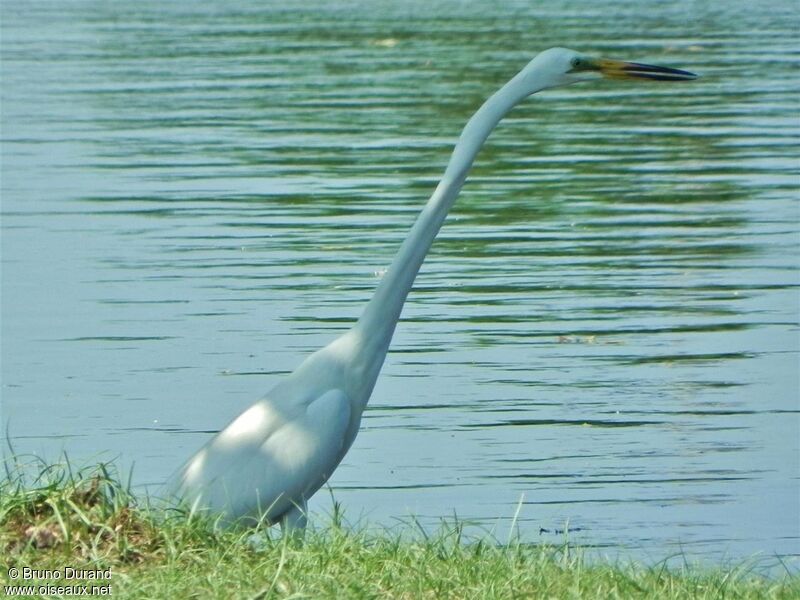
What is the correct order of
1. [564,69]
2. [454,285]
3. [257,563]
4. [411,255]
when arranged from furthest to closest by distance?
1. [454,285]
2. [564,69]
3. [411,255]
4. [257,563]

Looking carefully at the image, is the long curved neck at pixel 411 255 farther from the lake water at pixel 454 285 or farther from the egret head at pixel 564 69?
the lake water at pixel 454 285

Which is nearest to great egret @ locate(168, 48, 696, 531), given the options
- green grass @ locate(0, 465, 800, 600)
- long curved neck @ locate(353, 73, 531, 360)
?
long curved neck @ locate(353, 73, 531, 360)

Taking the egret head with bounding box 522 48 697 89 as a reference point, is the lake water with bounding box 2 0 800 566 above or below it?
below

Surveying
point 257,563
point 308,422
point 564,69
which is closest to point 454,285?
point 564,69

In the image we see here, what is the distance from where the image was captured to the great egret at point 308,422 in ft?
19.8

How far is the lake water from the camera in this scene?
7.90m

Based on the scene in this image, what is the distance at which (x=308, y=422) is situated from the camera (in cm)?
619

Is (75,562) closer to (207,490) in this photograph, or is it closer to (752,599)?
(207,490)

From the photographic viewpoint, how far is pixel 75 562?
5078mm

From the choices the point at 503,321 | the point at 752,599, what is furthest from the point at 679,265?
the point at 752,599

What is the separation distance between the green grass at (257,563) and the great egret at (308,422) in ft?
1.13

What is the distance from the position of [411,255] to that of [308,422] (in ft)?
2.58

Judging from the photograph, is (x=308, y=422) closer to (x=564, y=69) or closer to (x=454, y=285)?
(x=564, y=69)

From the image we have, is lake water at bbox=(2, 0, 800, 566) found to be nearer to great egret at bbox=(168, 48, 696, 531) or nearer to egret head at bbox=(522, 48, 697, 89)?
great egret at bbox=(168, 48, 696, 531)
